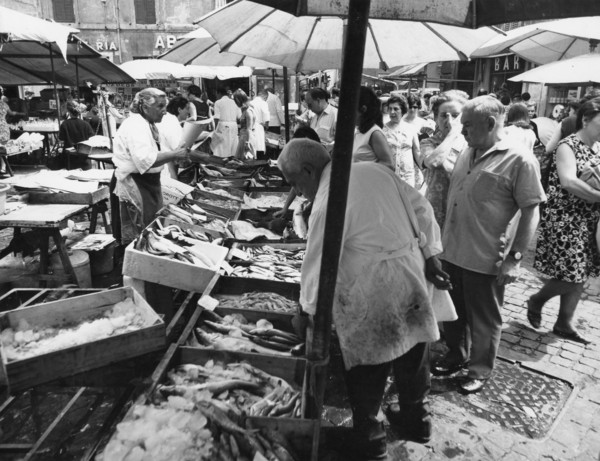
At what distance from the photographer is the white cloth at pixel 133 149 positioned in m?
5.29

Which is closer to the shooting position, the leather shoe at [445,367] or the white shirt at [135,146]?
the leather shoe at [445,367]

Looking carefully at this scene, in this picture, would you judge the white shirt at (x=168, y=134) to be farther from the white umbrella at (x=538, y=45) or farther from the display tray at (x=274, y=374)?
the white umbrella at (x=538, y=45)

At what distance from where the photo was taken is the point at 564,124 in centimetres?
628

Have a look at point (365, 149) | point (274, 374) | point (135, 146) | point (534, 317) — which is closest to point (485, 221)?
point (365, 149)

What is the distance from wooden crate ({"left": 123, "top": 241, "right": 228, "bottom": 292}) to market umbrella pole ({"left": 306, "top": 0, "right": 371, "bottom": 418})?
6.43ft

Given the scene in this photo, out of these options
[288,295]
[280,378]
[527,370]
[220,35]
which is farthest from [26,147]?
[527,370]

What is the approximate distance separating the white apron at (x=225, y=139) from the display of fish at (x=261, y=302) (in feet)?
28.8

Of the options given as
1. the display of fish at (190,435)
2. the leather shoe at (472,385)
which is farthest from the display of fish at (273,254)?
the display of fish at (190,435)

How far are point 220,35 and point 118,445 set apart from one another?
12.8 ft

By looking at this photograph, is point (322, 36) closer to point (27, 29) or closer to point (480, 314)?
point (480, 314)

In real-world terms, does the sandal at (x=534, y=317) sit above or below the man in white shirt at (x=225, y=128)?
below

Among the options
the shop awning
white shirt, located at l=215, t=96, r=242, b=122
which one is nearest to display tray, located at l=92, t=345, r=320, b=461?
the shop awning

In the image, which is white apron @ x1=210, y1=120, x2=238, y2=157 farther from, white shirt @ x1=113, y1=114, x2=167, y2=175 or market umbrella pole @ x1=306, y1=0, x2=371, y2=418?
market umbrella pole @ x1=306, y1=0, x2=371, y2=418

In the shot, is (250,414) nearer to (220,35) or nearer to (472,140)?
(472,140)
